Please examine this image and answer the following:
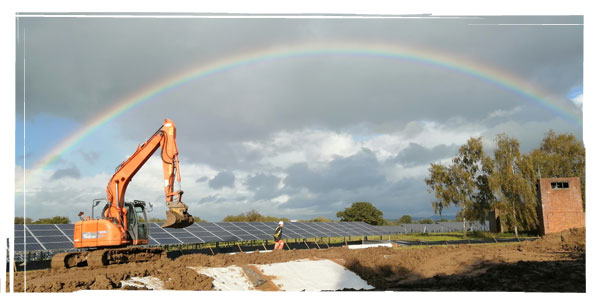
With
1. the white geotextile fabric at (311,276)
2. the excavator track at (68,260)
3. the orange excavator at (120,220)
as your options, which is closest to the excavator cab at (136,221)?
the orange excavator at (120,220)

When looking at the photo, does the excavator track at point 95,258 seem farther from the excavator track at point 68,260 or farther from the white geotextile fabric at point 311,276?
the white geotextile fabric at point 311,276

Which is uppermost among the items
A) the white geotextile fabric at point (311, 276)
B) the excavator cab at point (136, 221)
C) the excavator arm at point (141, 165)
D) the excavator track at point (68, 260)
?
the excavator arm at point (141, 165)

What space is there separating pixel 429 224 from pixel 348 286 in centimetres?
4073

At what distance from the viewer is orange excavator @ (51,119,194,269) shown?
1584cm

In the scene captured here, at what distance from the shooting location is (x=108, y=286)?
11.5 meters

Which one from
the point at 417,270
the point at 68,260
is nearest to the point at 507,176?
the point at 417,270

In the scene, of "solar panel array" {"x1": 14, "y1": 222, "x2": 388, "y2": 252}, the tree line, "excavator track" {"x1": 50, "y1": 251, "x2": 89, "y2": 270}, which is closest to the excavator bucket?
"excavator track" {"x1": 50, "y1": 251, "x2": 89, "y2": 270}

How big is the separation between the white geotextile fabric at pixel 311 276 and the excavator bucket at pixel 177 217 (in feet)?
11.6

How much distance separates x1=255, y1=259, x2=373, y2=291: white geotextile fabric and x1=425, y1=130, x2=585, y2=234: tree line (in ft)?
82.3

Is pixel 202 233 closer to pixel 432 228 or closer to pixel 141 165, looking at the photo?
pixel 141 165

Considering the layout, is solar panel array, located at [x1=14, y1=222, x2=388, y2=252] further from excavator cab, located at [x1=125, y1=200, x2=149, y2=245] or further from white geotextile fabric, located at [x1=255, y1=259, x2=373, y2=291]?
white geotextile fabric, located at [x1=255, y1=259, x2=373, y2=291]

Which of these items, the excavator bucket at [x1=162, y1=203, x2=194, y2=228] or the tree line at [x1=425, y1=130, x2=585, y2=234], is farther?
the tree line at [x1=425, y1=130, x2=585, y2=234]

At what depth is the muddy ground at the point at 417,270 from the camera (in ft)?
39.7

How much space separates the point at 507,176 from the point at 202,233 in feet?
90.3
